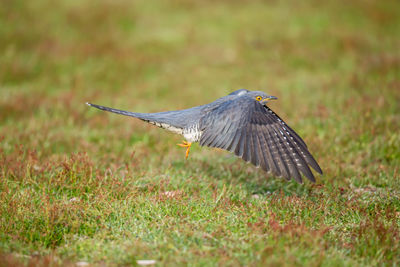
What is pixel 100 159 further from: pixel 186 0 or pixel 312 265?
pixel 186 0

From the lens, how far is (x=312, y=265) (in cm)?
322

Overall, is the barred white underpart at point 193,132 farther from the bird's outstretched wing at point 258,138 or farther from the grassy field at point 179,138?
the grassy field at point 179,138

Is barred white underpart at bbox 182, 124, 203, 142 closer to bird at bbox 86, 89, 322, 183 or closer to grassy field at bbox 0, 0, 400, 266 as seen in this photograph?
bird at bbox 86, 89, 322, 183

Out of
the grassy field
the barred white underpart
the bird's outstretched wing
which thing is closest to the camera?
the grassy field

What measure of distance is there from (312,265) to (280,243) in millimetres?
340

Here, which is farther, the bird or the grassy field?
the bird

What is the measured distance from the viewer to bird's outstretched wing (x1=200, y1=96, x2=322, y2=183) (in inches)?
163

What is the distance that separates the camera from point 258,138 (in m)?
4.30

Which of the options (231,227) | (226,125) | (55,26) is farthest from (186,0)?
(231,227)

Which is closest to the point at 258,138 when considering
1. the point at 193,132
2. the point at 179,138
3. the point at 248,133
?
the point at 248,133

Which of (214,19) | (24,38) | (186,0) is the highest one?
(186,0)

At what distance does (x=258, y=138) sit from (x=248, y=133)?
0.12 meters

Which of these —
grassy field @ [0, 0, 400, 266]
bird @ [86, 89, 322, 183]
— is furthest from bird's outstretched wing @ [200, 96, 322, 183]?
grassy field @ [0, 0, 400, 266]

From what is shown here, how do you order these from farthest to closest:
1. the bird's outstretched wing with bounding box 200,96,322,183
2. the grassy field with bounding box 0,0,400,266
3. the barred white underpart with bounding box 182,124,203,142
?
the barred white underpart with bounding box 182,124,203,142 < the bird's outstretched wing with bounding box 200,96,322,183 < the grassy field with bounding box 0,0,400,266
